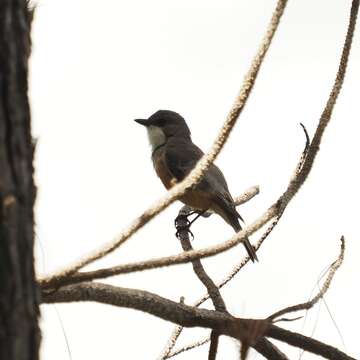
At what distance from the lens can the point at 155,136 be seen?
9555 mm

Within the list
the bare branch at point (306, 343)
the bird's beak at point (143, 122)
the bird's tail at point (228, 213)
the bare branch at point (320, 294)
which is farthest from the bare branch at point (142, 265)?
the bird's beak at point (143, 122)

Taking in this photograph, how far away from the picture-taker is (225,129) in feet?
6.93

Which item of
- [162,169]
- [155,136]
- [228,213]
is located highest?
[155,136]

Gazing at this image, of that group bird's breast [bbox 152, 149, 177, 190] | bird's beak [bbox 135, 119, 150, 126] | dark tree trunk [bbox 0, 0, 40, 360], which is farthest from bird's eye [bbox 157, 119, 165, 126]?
dark tree trunk [bbox 0, 0, 40, 360]

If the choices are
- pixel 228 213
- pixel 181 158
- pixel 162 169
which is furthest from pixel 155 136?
pixel 228 213

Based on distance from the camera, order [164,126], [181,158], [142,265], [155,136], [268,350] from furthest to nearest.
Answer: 1. [164,126]
2. [155,136]
3. [181,158]
4. [268,350]
5. [142,265]

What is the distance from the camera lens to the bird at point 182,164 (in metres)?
7.96

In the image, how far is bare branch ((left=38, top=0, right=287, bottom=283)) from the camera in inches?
79.6

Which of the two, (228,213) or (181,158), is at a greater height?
(181,158)

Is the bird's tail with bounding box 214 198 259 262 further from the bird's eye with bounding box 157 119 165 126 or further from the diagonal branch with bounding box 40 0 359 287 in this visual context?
the diagonal branch with bounding box 40 0 359 287

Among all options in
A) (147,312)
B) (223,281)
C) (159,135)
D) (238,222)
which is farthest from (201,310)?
(159,135)

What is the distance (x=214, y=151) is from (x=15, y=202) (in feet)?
2.84

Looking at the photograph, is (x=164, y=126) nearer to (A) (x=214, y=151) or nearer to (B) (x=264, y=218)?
(B) (x=264, y=218)

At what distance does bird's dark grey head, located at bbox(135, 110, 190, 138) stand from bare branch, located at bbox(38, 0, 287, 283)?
24.6 ft
